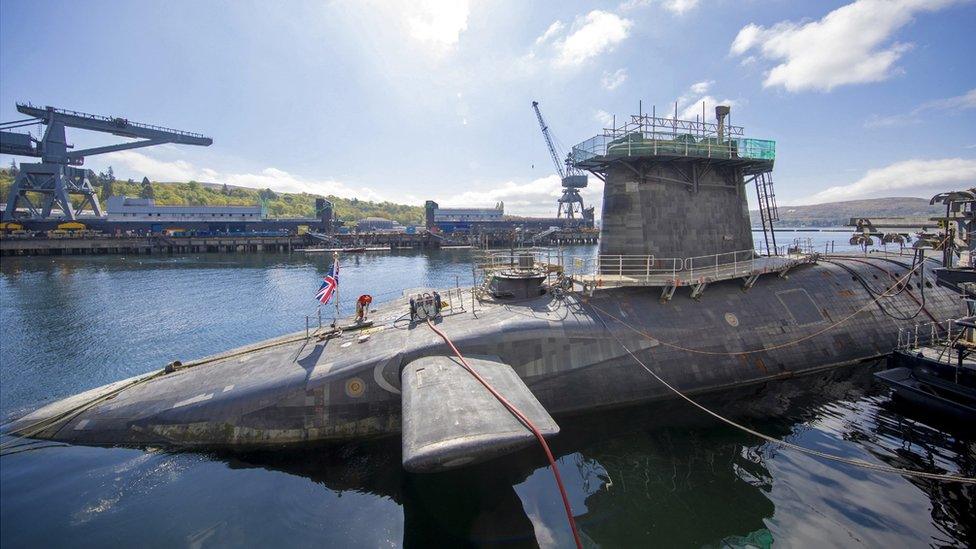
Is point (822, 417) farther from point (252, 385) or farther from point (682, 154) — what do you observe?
point (252, 385)

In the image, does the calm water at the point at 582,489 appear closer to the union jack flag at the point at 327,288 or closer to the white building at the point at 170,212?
the union jack flag at the point at 327,288

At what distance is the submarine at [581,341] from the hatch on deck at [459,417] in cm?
5

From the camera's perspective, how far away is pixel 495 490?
11805 mm

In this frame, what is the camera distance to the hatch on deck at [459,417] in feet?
26.3

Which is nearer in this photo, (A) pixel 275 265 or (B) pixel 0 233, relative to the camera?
(A) pixel 275 265

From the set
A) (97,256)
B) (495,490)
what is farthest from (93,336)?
(97,256)

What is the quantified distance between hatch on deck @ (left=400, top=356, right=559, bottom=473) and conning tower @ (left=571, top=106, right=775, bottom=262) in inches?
430

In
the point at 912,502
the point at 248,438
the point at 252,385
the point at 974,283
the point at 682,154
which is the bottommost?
the point at 912,502

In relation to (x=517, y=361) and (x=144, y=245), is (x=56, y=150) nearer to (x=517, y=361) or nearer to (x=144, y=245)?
(x=144, y=245)

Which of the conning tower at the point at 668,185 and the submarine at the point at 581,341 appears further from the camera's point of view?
the conning tower at the point at 668,185

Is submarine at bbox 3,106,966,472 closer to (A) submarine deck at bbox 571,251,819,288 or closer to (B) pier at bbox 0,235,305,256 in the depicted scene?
(A) submarine deck at bbox 571,251,819,288

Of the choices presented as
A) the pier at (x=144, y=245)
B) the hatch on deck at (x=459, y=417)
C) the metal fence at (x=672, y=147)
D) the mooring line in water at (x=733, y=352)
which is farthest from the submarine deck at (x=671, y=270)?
the pier at (x=144, y=245)

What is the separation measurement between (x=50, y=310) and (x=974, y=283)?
57493mm

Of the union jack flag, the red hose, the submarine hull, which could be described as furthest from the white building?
the red hose
